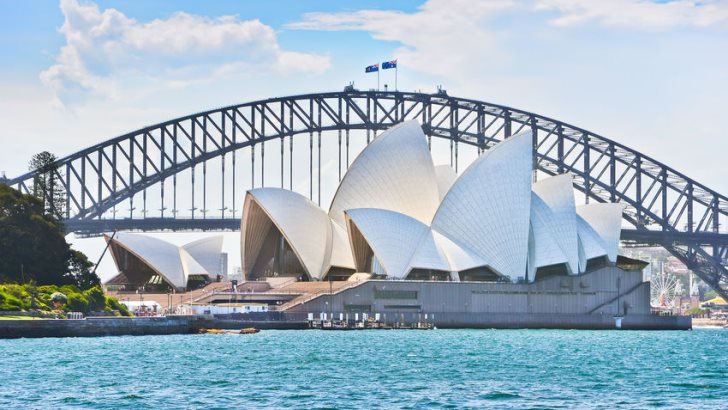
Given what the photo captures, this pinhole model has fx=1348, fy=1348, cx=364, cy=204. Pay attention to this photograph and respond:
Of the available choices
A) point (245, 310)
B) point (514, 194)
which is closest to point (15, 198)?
point (245, 310)

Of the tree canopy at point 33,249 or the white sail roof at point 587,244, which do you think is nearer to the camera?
the tree canopy at point 33,249

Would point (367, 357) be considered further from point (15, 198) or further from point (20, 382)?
point (15, 198)

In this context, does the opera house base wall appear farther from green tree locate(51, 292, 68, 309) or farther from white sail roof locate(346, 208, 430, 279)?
green tree locate(51, 292, 68, 309)

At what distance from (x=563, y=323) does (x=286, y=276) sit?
24826 mm

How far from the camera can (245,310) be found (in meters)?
102

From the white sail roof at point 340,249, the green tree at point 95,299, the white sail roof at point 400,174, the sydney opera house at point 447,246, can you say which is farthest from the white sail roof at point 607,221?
the green tree at point 95,299

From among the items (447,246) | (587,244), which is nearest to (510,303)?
(447,246)

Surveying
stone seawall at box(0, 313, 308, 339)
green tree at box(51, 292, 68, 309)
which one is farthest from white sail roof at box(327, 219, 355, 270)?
green tree at box(51, 292, 68, 309)

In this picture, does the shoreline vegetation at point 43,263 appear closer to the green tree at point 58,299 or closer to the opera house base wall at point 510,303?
the green tree at point 58,299

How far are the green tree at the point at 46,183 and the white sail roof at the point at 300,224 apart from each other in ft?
58.6

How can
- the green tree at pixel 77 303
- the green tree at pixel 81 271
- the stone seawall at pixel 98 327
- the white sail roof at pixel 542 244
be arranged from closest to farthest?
the stone seawall at pixel 98 327
the green tree at pixel 77 303
the green tree at pixel 81 271
the white sail roof at pixel 542 244

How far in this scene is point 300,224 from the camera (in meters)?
115

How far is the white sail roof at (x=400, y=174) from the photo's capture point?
362 ft

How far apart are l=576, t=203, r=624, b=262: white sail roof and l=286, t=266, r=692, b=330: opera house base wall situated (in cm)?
296
